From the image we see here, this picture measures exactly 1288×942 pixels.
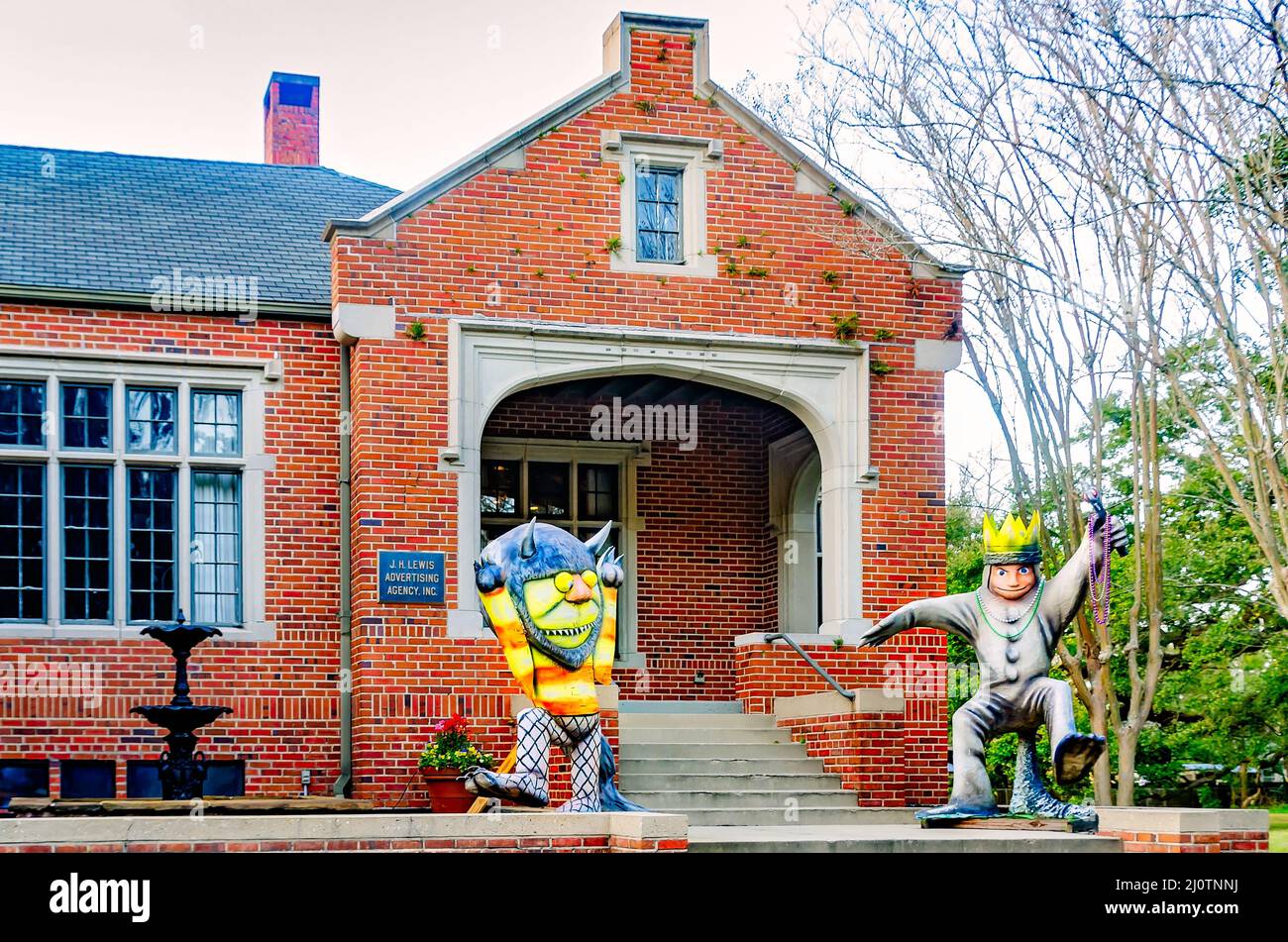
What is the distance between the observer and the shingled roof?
16672mm

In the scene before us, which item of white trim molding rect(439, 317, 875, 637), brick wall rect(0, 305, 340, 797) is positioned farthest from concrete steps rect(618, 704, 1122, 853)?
brick wall rect(0, 305, 340, 797)

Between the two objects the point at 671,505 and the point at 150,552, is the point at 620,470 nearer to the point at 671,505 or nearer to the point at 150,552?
the point at 671,505

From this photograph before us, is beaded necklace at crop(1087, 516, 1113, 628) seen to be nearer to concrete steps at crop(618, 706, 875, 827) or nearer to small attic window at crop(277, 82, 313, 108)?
concrete steps at crop(618, 706, 875, 827)

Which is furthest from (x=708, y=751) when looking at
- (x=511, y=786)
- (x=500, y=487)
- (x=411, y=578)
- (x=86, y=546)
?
(x=86, y=546)

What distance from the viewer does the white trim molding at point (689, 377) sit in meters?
16.2

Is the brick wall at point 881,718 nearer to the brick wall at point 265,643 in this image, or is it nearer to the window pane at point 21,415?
the brick wall at point 265,643

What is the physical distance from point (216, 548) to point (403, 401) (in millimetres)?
2213

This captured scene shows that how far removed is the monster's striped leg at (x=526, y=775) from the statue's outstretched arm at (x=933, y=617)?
3160 mm

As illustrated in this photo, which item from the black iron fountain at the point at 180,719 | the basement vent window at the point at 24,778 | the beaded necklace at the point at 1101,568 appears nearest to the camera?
the beaded necklace at the point at 1101,568

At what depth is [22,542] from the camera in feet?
52.4

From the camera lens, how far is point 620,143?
17.0m

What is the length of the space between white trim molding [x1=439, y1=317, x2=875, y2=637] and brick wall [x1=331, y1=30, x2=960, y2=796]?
136 mm

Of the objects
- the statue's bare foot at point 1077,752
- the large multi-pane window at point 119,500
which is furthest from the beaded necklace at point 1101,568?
the large multi-pane window at point 119,500
